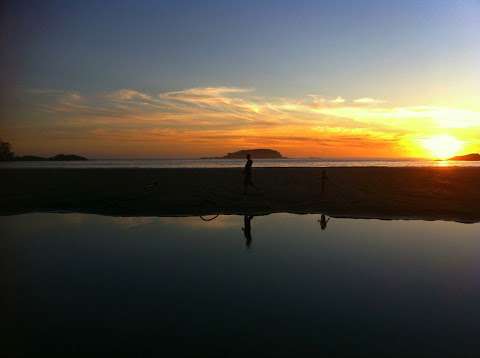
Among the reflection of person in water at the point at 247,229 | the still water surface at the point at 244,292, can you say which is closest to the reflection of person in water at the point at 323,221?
the still water surface at the point at 244,292

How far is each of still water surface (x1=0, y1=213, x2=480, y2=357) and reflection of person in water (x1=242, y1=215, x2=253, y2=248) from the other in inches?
7.1

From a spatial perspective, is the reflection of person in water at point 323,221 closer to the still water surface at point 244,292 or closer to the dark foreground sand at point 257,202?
the dark foreground sand at point 257,202

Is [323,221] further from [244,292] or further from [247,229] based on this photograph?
[244,292]

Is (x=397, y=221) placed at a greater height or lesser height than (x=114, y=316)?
lesser

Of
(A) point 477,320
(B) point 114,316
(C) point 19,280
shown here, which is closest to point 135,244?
(C) point 19,280

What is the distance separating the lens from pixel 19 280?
30.4 feet

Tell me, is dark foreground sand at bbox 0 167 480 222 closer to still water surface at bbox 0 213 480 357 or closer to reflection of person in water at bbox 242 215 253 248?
reflection of person in water at bbox 242 215 253 248

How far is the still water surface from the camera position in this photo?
611cm

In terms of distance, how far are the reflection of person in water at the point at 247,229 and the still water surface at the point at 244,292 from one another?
18cm

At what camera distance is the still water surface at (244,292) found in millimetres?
6113

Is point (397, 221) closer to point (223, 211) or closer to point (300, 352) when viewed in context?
Answer: point (223, 211)

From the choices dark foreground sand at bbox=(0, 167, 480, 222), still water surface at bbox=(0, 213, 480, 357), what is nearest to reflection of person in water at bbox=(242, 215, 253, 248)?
still water surface at bbox=(0, 213, 480, 357)

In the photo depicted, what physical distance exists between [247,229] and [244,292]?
823 centimetres

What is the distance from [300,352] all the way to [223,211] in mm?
16394
